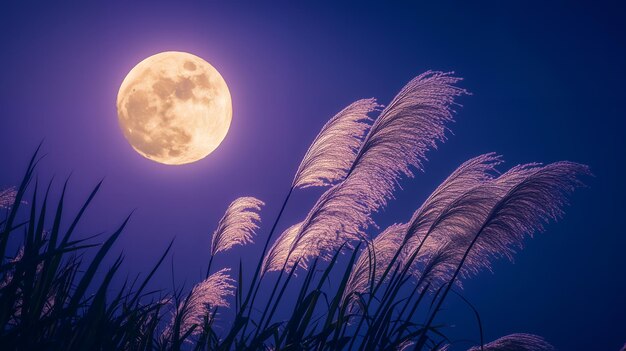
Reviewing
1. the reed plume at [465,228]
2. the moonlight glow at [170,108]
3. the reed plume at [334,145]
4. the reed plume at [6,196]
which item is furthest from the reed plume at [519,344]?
the moonlight glow at [170,108]

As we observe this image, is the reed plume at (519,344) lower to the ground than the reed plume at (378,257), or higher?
lower

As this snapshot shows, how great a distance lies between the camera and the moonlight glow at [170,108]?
1168 cm

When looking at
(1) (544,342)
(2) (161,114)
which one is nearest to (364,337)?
(1) (544,342)

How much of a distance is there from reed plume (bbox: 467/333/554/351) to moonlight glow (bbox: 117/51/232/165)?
10.2 meters

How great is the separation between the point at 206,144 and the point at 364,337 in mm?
11074

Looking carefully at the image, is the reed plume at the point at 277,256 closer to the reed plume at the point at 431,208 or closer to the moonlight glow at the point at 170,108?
the reed plume at the point at 431,208

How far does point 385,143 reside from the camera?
3090 mm

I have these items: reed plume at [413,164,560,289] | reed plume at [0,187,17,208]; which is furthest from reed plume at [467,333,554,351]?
reed plume at [0,187,17,208]

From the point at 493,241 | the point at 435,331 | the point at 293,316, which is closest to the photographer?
the point at 293,316

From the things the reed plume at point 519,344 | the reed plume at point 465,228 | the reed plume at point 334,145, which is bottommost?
the reed plume at point 519,344

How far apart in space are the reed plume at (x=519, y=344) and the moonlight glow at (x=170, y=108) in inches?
403

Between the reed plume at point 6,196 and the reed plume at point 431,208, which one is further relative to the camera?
the reed plume at point 6,196

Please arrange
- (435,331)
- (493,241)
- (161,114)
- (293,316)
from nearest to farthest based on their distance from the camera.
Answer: (293,316) → (435,331) → (493,241) → (161,114)

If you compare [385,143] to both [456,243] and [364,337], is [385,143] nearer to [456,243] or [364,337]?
[456,243]
